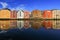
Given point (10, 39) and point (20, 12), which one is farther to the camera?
point (20, 12)

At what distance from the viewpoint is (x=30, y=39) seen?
1000 centimetres

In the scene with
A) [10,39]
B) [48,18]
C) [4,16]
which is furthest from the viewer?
[4,16]

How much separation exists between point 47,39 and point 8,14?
1687 inches

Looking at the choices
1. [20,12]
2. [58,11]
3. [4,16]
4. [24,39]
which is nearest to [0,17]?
[4,16]

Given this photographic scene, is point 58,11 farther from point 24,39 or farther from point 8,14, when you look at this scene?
point 24,39

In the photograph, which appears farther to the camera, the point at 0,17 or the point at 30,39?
the point at 0,17

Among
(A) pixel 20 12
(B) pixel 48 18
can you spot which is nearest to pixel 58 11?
(B) pixel 48 18

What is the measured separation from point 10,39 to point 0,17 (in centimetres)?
4241

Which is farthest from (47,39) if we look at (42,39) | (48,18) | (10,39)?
(48,18)

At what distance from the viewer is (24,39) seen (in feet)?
32.9

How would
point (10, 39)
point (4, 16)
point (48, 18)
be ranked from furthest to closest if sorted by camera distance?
point (4, 16) → point (48, 18) → point (10, 39)

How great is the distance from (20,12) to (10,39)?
141 feet

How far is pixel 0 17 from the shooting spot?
5153cm

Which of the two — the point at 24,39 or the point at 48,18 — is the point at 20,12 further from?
the point at 24,39
